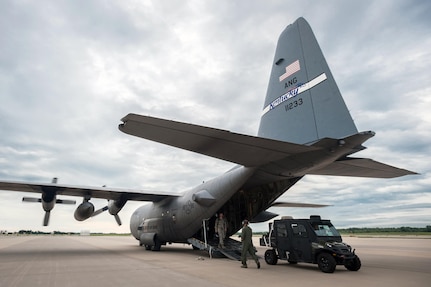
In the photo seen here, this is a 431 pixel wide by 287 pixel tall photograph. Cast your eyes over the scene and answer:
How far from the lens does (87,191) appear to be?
52.4 feet

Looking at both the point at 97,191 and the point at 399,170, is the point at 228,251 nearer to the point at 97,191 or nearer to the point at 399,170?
the point at 399,170

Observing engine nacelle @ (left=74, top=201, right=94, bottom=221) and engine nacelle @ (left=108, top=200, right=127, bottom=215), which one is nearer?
engine nacelle @ (left=74, top=201, right=94, bottom=221)

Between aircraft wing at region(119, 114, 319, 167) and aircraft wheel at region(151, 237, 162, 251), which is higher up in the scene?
aircraft wing at region(119, 114, 319, 167)

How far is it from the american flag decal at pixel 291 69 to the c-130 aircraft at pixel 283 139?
23 mm

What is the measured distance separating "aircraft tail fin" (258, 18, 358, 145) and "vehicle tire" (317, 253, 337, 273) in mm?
3014

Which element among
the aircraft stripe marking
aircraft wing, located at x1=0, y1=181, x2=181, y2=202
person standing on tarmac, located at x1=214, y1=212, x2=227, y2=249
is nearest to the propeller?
aircraft wing, located at x1=0, y1=181, x2=181, y2=202

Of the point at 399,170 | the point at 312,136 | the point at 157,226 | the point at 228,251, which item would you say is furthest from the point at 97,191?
the point at 399,170

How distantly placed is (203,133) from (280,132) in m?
3.06

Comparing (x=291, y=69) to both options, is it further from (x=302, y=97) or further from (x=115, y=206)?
(x=115, y=206)

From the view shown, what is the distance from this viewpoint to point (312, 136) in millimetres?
8172

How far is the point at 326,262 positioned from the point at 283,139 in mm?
3553

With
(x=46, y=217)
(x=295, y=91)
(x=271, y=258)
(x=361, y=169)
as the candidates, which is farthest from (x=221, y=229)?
(x=46, y=217)

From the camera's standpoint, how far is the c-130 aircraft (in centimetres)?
740

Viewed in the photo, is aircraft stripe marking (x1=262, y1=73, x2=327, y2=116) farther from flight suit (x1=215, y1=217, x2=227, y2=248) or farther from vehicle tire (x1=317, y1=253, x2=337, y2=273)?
flight suit (x1=215, y1=217, x2=227, y2=248)
